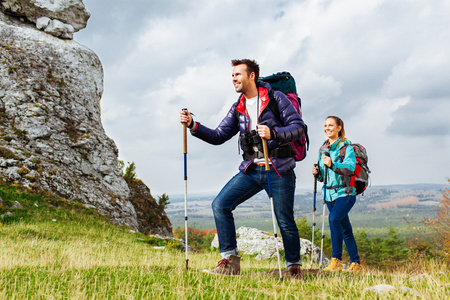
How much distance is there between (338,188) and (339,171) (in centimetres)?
51

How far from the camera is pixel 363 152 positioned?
7.73 m

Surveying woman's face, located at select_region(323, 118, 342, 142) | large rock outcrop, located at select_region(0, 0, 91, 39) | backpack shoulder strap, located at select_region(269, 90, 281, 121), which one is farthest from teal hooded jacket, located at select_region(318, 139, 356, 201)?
large rock outcrop, located at select_region(0, 0, 91, 39)

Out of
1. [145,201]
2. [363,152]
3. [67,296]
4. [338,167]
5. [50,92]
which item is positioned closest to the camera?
[67,296]

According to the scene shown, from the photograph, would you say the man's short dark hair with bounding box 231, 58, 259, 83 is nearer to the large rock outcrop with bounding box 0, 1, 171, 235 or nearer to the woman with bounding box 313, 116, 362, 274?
the woman with bounding box 313, 116, 362, 274

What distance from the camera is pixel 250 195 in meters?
5.47

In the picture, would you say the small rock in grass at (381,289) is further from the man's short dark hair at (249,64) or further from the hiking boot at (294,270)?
the man's short dark hair at (249,64)

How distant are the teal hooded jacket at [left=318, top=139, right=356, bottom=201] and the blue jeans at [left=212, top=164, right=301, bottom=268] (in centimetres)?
217

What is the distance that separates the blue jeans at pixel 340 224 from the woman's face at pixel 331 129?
4.92ft

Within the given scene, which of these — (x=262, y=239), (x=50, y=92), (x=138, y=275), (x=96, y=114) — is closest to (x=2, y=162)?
(x=50, y=92)

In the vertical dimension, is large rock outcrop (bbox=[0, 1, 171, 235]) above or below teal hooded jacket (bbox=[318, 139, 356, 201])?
above

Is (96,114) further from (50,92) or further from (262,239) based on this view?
(262,239)

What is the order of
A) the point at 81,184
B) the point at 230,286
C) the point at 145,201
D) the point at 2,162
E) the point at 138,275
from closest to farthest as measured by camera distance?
the point at 230,286, the point at 138,275, the point at 2,162, the point at 81,184, the point at 145,201

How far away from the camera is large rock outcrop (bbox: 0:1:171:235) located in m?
16.9

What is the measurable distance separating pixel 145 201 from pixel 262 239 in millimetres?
10247
